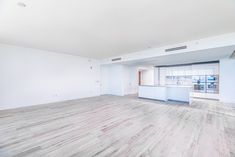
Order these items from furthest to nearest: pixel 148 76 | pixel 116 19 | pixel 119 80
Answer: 1. pixel 148 76
2. pixel 119 80
3. pixel 116 19

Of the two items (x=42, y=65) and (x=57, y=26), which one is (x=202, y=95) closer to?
(x=57, y=26)

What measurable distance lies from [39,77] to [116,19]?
5.24 m

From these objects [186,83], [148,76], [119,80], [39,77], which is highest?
[148,76]

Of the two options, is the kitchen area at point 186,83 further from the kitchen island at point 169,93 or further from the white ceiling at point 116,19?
the white ceiling at point 116,19

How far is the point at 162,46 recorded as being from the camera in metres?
5.35

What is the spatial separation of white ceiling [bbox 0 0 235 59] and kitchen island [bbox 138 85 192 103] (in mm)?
3176

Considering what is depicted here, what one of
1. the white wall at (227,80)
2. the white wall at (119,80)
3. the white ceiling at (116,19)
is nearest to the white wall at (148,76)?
the white wall at (119,80)

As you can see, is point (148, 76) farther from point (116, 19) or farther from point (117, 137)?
point (117, 137)

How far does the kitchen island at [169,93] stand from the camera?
20.9 feet

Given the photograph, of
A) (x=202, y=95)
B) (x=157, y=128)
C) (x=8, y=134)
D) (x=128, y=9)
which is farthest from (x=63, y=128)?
(x=202, y=95)

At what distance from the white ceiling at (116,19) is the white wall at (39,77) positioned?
1.42m

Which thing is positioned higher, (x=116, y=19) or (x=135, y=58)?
(x=116, y=19)

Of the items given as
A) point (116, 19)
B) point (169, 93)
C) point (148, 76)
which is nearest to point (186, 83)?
point (169, 93)

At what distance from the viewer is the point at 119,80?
8961mm
